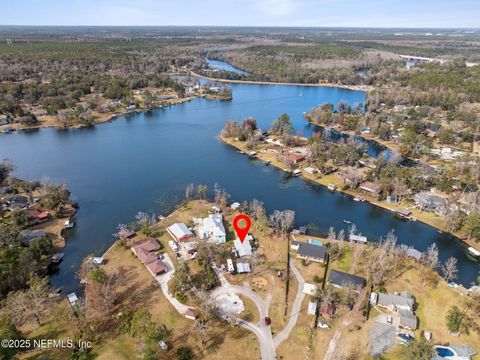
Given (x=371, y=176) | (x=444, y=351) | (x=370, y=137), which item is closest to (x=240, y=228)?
(x=444, y=351)

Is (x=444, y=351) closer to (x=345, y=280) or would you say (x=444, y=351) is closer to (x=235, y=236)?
(x=345, y=280)

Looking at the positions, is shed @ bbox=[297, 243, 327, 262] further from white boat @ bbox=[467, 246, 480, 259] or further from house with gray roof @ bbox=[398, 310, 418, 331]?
white boat @ bbox=[467, 246, 480, 259]

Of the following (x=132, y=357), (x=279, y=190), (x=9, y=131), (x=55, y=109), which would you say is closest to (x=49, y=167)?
(x=9, y=131)

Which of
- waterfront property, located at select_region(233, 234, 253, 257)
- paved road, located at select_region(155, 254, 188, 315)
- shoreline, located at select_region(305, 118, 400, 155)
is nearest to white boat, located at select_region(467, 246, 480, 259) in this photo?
waterfront property, located at select_region(233, 234, 253, 257)

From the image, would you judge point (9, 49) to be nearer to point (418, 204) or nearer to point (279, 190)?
point (279, 190)

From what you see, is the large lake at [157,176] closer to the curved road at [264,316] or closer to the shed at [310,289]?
the shed at [310,289]

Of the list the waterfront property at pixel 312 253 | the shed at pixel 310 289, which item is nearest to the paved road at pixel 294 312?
the shed at pixel 310 289
